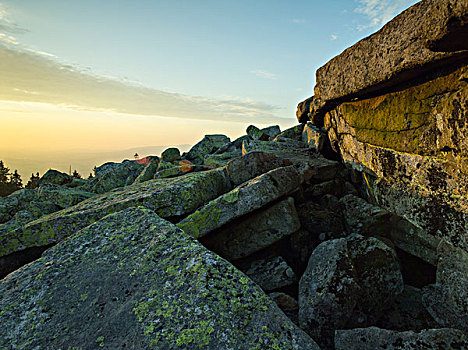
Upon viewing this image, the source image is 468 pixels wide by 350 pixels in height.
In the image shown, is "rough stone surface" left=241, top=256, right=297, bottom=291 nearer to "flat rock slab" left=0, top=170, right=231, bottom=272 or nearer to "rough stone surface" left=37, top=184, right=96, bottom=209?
"flat rock slab" left=0, top=170, right=231, bottom=272

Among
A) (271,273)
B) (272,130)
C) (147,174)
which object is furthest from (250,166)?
(272,130)

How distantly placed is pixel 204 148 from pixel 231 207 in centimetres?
1554

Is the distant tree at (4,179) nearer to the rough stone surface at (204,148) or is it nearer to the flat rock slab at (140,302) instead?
the rough stone surface at (204,148)

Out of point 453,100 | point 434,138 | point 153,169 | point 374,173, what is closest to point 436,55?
point 453,100

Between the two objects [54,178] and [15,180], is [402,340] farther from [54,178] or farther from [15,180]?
[15,180]

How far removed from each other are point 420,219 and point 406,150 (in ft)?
4.78

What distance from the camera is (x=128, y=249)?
4043 millimetres

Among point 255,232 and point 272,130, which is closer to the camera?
point 255,232

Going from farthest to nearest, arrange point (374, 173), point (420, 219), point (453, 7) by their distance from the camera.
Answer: point (374, 173) < point (420, 219) < point (453, 7)

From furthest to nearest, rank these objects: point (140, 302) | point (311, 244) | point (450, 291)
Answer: point (311, 244) → point (450, 291) → point (140, 302)

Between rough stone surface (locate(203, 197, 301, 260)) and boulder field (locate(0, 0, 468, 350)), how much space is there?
0.03 metres

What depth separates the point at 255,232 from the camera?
246 inches

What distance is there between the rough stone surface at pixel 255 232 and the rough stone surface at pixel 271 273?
32cm

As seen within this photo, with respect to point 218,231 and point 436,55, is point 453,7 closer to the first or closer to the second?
point 436,55
